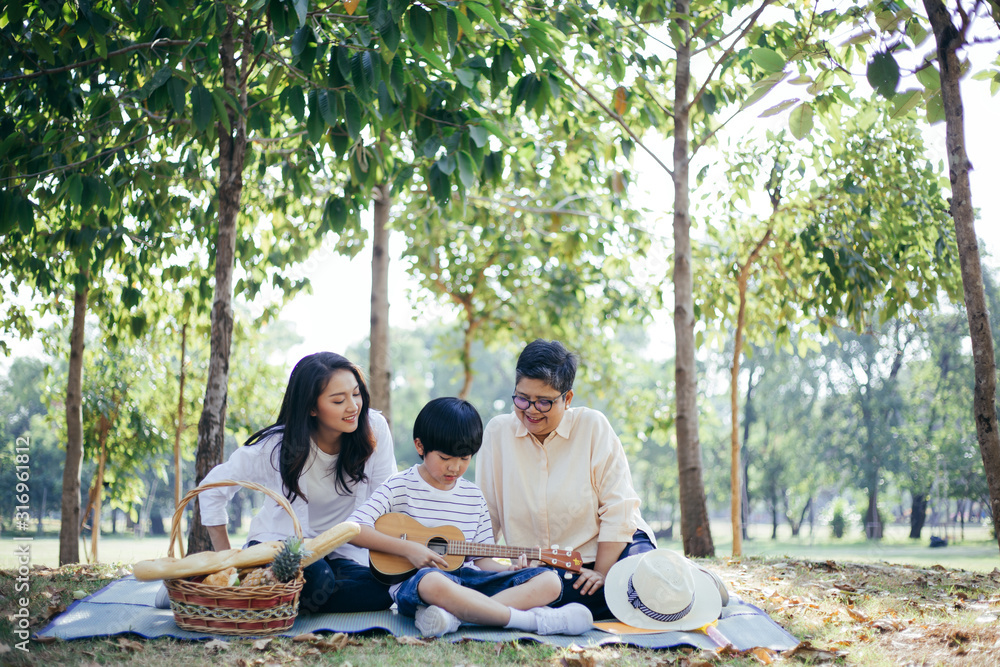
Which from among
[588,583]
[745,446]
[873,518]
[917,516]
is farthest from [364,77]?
[745,446]

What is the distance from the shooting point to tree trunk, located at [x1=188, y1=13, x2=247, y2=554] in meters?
4.20

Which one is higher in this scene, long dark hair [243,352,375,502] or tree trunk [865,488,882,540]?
long dark hair [243,352,375,502]

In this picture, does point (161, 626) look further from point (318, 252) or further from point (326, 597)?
point (318, 252)

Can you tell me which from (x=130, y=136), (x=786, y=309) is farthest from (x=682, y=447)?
(x=130, y=136)

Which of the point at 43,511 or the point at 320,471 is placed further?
the point at 43,511

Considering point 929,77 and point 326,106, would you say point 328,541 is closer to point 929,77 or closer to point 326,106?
point 326,106

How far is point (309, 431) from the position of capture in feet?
10.6

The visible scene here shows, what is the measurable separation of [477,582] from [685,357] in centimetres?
Result: 288

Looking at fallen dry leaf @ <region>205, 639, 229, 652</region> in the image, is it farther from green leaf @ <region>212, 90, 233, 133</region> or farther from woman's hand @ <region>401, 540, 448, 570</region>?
green leaf @ <region>212, 90, 233, 133</region>

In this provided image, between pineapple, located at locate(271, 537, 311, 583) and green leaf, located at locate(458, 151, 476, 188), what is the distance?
1.55m

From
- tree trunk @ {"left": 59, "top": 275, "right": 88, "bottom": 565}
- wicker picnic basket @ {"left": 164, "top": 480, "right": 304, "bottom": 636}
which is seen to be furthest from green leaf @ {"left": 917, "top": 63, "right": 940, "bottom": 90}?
tree trunk @ {"left": 59, "top": 275, "right": 88, "bottom": 565}

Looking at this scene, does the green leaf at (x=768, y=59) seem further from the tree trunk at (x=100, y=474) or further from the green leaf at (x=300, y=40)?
the tree trunk at (x=100, y=474)

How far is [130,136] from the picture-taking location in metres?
4.55

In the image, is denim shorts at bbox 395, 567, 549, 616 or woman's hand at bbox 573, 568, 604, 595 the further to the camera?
woman's hand at bbox 573, 568, 604, 595
